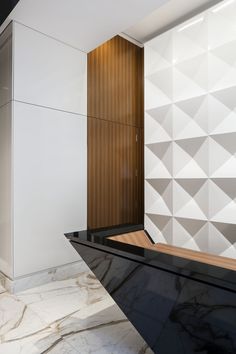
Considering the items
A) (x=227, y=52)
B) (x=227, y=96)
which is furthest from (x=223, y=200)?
(x=227, y=52)

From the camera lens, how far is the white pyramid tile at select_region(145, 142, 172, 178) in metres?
3.47

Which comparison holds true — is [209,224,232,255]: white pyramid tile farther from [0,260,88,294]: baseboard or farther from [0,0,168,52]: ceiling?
[0,0,168,52]: ceiling

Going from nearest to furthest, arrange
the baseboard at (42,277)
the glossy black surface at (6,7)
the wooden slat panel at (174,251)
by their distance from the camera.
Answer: the wooden slat panel at (174,251) < the glossy black surface at (6,7) < the baseboard at (42,277)

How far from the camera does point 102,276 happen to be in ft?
6.21

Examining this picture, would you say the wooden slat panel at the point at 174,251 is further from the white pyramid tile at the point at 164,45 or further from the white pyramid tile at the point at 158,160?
the white pyramid tile at the point at 164,45

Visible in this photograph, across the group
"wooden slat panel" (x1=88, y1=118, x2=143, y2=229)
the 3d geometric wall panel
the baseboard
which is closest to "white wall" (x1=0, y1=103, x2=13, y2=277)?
the baseboard

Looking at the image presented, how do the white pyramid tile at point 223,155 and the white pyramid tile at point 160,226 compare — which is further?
the white pyramid tile at point 160,226

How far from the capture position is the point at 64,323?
2.17 metres

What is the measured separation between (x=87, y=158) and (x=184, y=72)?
1.74 metres

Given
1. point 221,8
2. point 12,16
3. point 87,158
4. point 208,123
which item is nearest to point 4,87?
point 12,16

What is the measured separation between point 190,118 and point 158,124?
0.49 m

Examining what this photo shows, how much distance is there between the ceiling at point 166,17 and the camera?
318 centimetres

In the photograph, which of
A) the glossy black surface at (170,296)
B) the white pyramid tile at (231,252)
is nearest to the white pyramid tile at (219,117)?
the white pyramid tile at (231,252)

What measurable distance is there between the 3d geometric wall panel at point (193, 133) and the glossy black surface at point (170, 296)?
171cm
